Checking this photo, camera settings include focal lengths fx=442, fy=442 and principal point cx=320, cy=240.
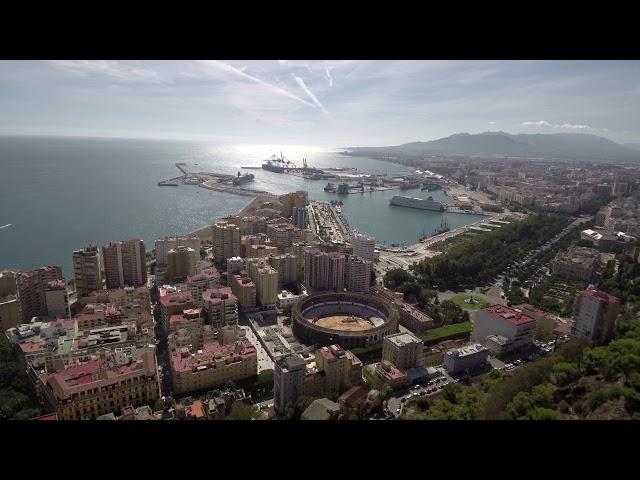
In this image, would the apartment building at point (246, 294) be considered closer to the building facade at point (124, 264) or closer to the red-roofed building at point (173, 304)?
the red-roofed building at point (173, 304)

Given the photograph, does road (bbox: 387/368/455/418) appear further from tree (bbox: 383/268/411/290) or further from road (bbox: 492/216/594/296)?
road (bbox: 492/216/594/296)

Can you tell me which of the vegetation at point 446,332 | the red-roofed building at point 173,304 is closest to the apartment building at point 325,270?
the vegetation at point 446,332

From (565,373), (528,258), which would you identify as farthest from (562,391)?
(528,258)

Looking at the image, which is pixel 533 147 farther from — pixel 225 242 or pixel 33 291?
pixel 33 291
